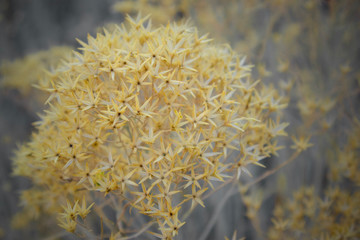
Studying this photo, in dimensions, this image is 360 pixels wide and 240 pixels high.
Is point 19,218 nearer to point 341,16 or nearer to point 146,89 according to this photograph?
point 146,89

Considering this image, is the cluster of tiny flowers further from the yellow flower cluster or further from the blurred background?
the yellow flower cluster

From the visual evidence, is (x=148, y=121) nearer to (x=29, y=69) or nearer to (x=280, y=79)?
(x=280, y=79)

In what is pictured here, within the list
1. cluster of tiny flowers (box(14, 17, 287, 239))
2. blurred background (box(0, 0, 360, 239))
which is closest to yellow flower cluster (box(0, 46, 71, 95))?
blurred background (box(0, 0, 360, 239))

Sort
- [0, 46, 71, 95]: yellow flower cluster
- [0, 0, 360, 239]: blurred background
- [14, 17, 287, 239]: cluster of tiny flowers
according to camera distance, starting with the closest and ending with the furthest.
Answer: [14, 17, 287, 239]: cluster of tiny flowers, [0, 0, 360, 239]: blurred background, [0, 46, 71, 95]: yellow flower cluster

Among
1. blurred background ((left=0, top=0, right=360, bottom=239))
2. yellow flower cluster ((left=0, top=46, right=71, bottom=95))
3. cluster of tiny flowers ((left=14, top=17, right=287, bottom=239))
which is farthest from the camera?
yellow flower cluster ((left=0, top=46, right=71, bottom=95))

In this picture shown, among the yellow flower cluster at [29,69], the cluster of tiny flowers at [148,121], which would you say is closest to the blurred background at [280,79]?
the yellow flower cluster at [29,69]

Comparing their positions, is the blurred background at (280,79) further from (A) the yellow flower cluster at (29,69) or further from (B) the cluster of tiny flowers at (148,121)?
(B) the cluster of tiny flowers at (148,121)
